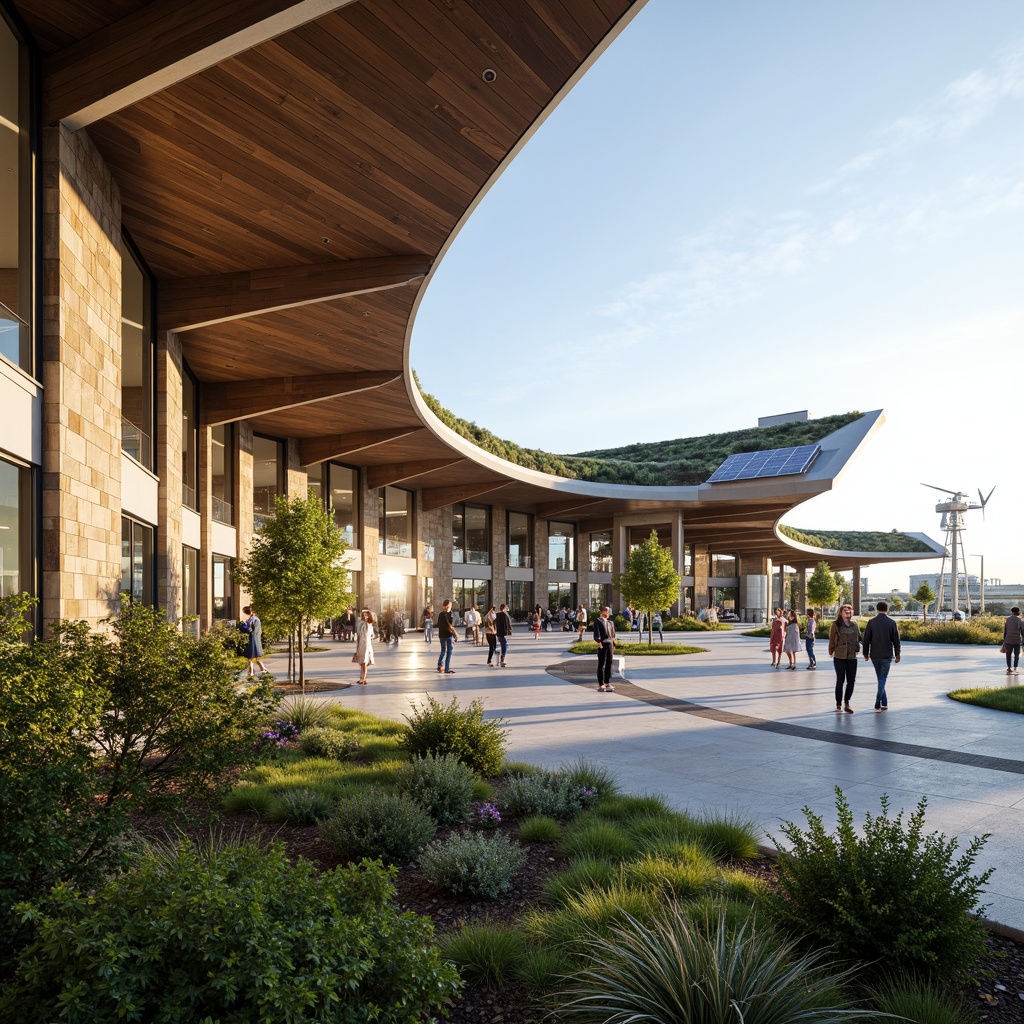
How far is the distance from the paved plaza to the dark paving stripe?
2cm

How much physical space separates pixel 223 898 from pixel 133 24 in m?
9.75

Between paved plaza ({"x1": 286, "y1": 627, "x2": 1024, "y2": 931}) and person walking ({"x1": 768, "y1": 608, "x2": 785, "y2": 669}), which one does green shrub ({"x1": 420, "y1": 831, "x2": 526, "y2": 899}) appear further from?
person walking ({"x1": 768, "y1": 608, "x2": 785, "y2": 669})

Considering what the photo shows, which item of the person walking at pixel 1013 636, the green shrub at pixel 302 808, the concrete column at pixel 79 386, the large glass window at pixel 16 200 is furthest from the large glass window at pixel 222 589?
the person walking at pixel 1013 636

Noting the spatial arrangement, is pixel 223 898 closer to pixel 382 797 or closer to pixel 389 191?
pixel 382 797

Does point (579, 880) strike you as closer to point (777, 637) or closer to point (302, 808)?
point (302, 808)

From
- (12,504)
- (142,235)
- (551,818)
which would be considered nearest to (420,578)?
(142,235)

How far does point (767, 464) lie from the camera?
40.0 metres

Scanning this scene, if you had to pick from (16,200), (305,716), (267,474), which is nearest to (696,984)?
(305,716)

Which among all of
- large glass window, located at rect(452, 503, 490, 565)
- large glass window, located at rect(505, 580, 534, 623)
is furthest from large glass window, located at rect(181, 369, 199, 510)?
large glass window, located at rect(505, 580, 534, 623)

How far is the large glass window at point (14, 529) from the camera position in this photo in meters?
8.42

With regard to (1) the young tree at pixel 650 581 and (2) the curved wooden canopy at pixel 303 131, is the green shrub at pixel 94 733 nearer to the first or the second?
(2) the curved wooden canopy at pixel 303 131

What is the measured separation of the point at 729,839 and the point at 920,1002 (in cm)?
224

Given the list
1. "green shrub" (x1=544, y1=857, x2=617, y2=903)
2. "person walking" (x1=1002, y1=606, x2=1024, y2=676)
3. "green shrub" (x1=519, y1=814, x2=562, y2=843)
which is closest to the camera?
"green shrub" (x1=544, y1=857, x2=617, y2=903)

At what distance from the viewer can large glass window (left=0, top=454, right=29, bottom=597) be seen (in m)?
8.42
